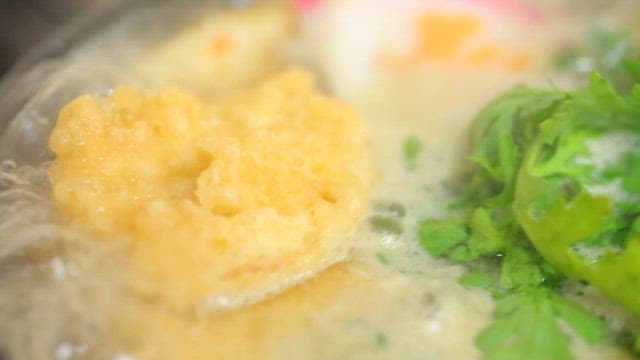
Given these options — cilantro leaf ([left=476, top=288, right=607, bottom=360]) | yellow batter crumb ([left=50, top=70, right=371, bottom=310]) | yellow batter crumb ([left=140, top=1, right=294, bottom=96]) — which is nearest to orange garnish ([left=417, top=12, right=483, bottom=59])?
yellow batter crumb ([left=140, top=1, right=294, bottom=96])

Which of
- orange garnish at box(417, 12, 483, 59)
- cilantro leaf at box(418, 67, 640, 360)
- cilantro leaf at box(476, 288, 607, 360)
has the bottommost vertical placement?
cilantro leaf at box(476, 288, 607, 360)

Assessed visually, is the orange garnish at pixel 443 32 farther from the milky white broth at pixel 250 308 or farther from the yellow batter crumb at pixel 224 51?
the milky white broth at pixel 250 308

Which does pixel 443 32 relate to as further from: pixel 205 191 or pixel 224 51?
pixel 205 191

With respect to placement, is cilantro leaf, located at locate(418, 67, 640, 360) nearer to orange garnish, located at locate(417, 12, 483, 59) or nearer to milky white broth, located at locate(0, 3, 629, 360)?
milky white broth, located at locate(0, 3, 629, 360)

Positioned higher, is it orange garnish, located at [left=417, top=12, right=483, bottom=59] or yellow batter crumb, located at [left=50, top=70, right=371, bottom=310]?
orange garnish, located at [left=417, top=12, right=483, bottom=59]

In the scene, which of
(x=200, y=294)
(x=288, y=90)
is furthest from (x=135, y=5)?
(x=200, y=294)

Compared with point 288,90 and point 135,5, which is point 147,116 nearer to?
point 288,90

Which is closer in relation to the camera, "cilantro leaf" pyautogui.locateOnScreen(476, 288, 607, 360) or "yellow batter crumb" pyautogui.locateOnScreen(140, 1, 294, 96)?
"cilantro leaf" pyautogui.locateOnScreen(476, 288, 607, 360)

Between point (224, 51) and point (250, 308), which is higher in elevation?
point (224, 51)

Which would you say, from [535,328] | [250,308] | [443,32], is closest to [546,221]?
[535,328]
